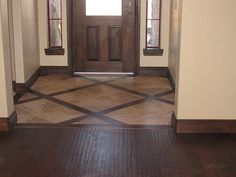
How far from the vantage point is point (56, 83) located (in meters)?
6.05

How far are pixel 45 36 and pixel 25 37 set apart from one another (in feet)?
3.11

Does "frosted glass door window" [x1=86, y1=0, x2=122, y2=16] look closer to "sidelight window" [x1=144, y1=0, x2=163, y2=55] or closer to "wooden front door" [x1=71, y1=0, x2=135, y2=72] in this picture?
"wooden front door" [x1=71, y1=0, x2=135, y2=72]

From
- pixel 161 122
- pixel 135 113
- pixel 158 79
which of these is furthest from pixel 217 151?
pixel 158 79

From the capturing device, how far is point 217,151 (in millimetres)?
3516

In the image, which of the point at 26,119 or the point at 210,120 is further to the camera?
the point at 26,119

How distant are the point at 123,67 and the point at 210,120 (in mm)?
2919

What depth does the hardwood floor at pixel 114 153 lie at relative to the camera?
312cm

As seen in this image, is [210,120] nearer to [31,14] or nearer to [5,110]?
[5,110]

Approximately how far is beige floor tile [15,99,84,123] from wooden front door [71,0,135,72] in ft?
5.77

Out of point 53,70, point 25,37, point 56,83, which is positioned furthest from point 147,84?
point 25,37

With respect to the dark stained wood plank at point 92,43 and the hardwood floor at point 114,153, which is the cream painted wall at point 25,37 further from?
the hardwood floor at point 114,153

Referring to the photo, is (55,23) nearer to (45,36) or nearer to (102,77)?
(45,36)

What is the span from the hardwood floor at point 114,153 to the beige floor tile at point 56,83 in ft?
5.46

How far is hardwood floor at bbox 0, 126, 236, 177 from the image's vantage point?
10.3 ft
